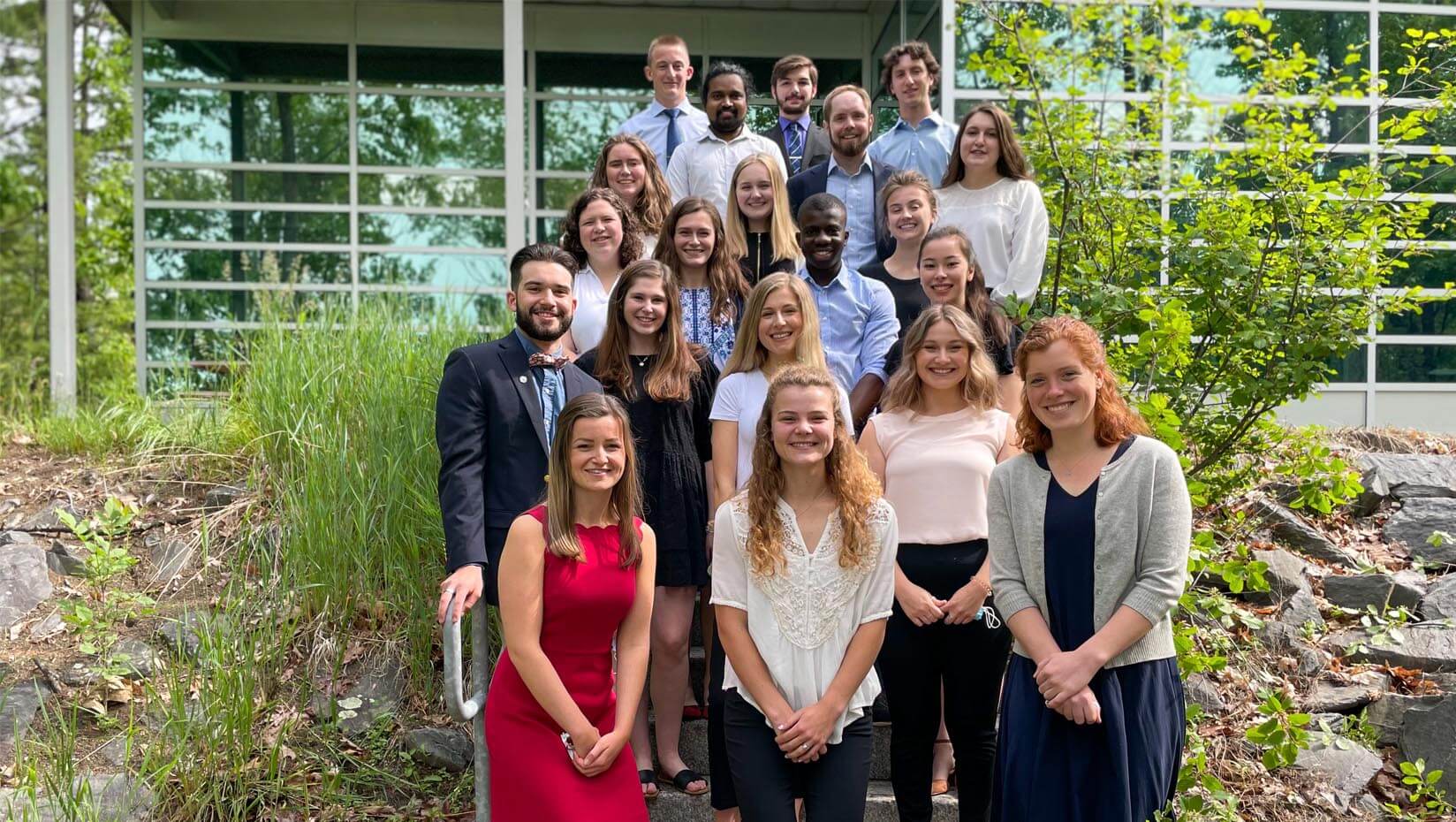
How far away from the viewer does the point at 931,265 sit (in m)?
4.50

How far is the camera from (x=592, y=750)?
10.9ft

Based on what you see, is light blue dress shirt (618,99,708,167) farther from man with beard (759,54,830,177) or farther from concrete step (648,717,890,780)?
concrete step (648,717,890,780)

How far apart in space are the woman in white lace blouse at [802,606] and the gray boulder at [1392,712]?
2.74 m

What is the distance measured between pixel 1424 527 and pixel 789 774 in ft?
15.1

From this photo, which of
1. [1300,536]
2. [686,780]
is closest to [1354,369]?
Answer: [1300,536]

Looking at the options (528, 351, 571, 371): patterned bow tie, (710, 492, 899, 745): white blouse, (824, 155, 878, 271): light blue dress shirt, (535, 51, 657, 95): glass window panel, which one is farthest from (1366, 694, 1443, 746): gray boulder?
(535, 51, 657, 95): glass window panel

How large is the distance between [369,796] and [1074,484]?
274 cm

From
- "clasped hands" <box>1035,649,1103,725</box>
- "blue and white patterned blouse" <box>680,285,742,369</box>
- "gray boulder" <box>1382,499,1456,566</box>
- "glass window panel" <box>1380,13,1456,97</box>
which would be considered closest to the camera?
"clasped hands" <box>1035,649,1103,725</box>

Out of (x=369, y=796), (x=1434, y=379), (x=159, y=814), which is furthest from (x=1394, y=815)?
(x=1434, y=379)

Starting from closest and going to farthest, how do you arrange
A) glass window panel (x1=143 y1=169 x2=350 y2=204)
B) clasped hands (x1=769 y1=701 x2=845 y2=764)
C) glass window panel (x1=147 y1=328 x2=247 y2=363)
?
clasped hands (x1=769 y1=701 x2=845 y2=764) → glass window panel (x1=147 y1=328 x2=247 y2=363) → glass window panel (x1=143 y1=169 x2=350 y2=204)

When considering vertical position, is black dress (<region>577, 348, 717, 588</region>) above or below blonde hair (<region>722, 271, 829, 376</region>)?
below

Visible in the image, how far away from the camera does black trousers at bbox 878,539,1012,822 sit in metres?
3.67

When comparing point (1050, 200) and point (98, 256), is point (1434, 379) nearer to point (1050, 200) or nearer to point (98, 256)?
point (1050, 200)

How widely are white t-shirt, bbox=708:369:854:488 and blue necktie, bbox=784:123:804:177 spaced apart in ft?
7.68
